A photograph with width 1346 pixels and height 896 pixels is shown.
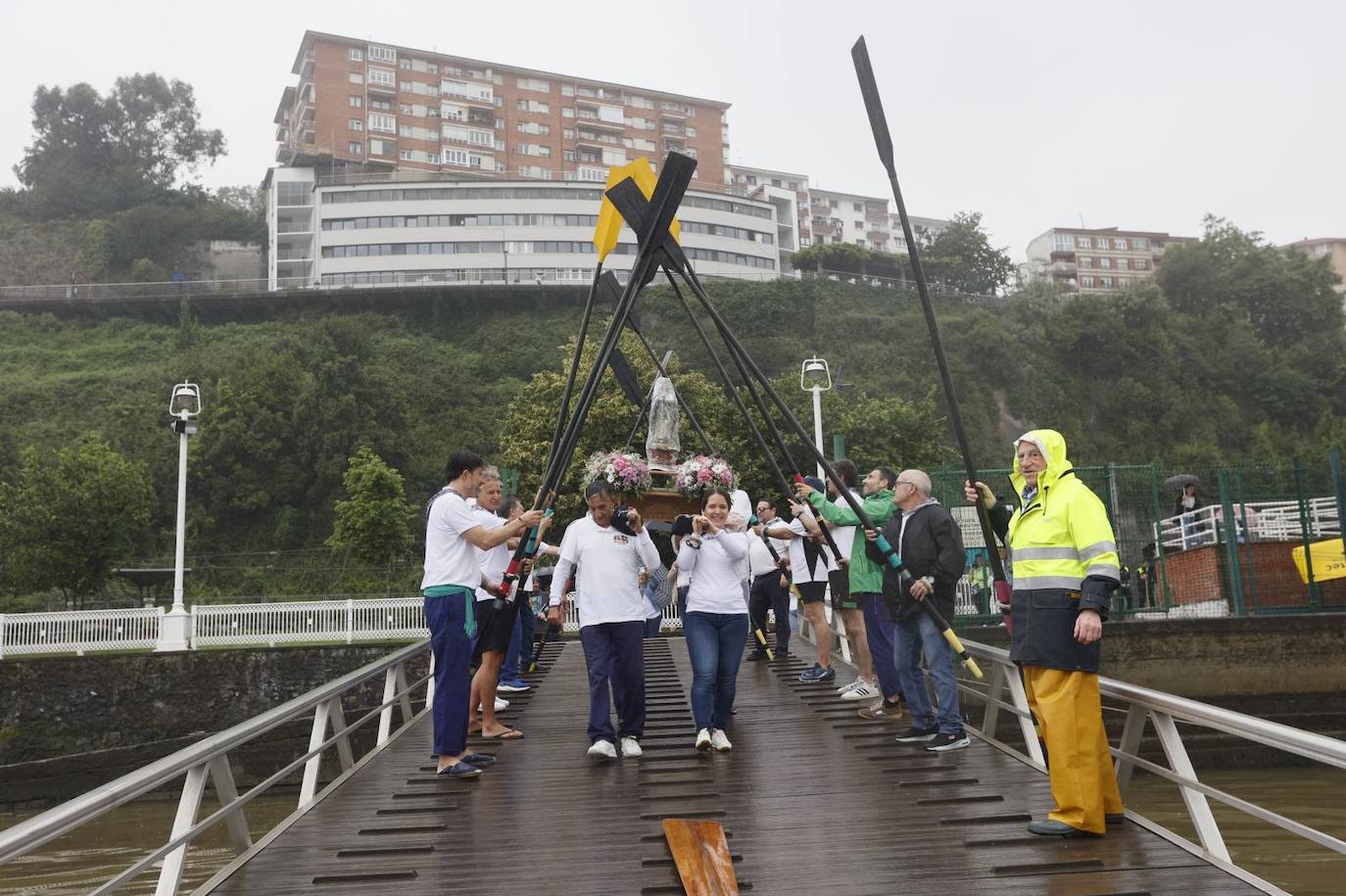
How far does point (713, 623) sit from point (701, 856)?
272 cm

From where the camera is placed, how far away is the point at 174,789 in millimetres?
15852

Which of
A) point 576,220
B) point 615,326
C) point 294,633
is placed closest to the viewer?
point 615,326

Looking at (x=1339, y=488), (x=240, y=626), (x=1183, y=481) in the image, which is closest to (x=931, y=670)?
(x=1339, y=488)

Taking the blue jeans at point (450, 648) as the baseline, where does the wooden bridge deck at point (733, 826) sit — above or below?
below

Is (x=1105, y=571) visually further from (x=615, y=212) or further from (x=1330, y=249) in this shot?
(x=1330, y=249)

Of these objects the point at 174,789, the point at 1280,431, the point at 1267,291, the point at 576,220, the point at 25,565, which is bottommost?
the point at 174,789

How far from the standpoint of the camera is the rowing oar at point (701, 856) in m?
4.23

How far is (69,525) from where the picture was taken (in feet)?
95.3

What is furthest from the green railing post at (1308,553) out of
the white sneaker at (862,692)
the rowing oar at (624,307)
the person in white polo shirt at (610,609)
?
the person in white polo shirt at (610,609)

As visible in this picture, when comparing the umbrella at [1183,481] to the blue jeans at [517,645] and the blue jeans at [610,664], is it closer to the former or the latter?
the blue jeans at [517,645]

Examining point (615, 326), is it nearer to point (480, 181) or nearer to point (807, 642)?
point (807, 642)

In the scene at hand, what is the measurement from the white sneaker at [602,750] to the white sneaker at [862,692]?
3.00 m

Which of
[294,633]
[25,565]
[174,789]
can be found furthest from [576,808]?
[25,565]

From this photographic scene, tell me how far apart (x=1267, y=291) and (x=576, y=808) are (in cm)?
7346
